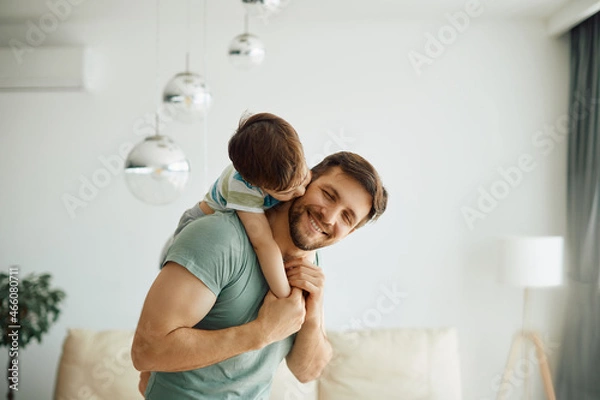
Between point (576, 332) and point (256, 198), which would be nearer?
point (256, 198)

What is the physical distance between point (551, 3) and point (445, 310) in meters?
2.10

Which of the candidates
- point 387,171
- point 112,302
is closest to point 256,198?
point 387,171

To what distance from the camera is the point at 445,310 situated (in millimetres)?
4512

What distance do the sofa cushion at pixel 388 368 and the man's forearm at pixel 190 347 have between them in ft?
6.91

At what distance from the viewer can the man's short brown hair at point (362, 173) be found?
1.46 m

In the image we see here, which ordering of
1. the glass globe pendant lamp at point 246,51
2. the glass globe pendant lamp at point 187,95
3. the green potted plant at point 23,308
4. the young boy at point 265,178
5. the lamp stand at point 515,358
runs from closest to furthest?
the young boy at point 265,178 < the glass globe pendant lamp at point 187,95 < the glass globe pendant lamp at point 246,51 < the green potted plant at point 23,308 < the lamp stand at point 515,358

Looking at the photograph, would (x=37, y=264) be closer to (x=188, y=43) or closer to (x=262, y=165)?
(x=188, y=43)

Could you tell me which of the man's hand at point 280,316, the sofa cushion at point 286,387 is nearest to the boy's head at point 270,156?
the man's hand at point 280,316

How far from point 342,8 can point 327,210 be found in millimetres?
3082
